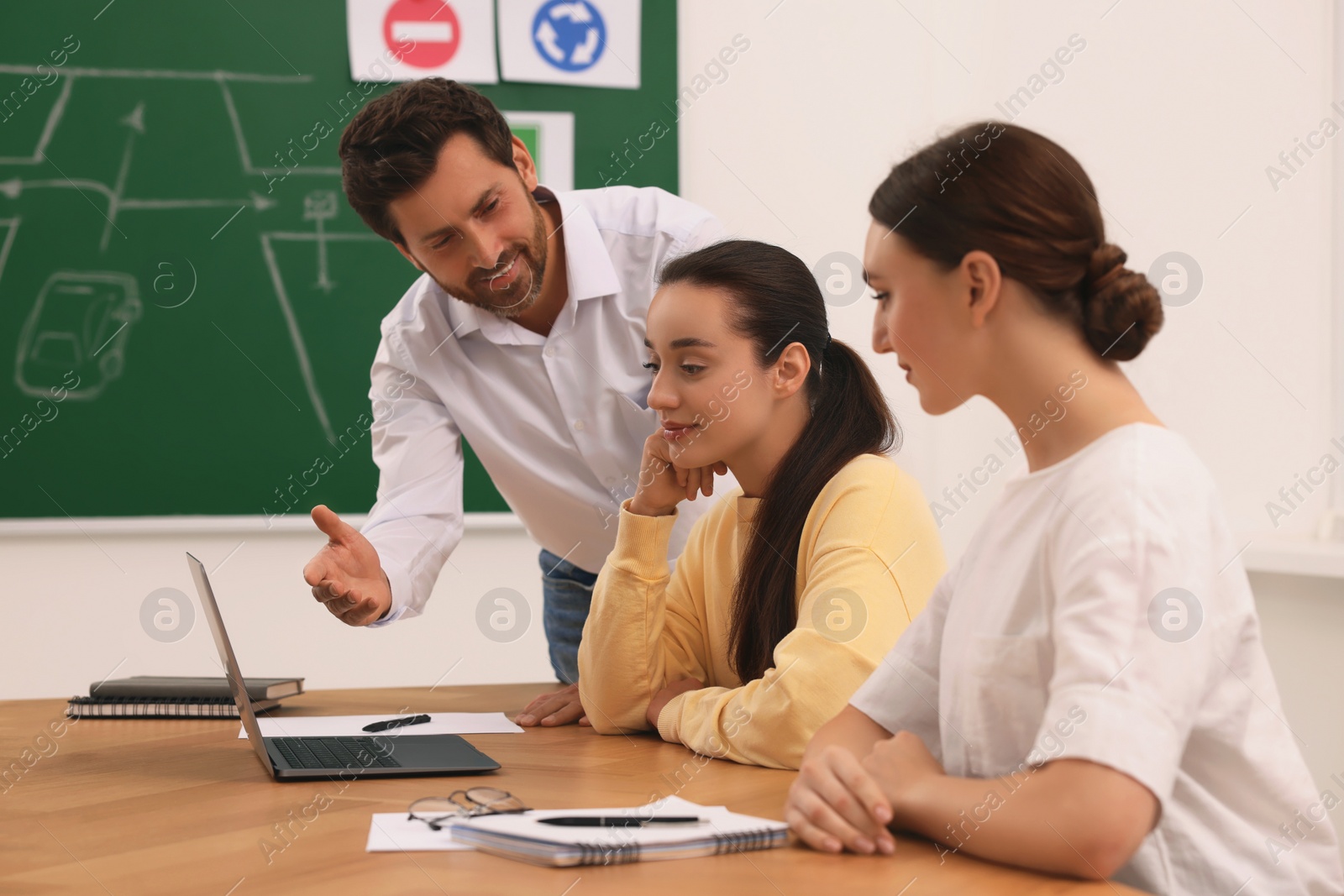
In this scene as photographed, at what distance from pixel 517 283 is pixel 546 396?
0.82 feet

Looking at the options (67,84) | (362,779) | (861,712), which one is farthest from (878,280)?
(67,84)

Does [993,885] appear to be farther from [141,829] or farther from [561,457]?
[561,457]

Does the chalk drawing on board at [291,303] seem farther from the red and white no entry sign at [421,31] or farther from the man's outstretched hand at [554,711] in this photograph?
the man's outstretched hand at [554,711]

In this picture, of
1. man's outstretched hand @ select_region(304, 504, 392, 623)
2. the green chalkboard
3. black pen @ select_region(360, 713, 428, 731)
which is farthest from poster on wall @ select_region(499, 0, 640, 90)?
black pen @ select_region(360, 713, 428, 731)

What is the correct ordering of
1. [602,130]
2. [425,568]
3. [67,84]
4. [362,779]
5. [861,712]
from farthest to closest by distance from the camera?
[602,130]
[67,84]
[425,568]
[362,779]
[861,712]

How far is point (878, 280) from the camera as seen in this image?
107cm

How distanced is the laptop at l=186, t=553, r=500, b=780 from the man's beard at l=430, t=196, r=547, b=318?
0.72 meters

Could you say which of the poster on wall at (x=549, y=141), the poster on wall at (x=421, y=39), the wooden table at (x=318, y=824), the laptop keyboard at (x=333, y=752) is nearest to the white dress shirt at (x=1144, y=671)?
the wooden table at (x=318, y=824)

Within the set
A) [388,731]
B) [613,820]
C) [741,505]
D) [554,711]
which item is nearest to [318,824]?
[613,820]

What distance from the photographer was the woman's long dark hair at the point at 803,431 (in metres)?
1.58

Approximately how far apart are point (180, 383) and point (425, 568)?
1.28 meters

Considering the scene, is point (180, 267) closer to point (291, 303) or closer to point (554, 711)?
point (291, 303)

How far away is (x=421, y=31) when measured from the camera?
298 cm

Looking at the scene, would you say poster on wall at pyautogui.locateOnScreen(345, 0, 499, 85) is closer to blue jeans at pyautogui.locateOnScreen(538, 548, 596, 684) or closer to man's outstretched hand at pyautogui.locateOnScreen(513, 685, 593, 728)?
blue jeans at pyautogui.locateOnScreen(538, 548, 596, 684)
